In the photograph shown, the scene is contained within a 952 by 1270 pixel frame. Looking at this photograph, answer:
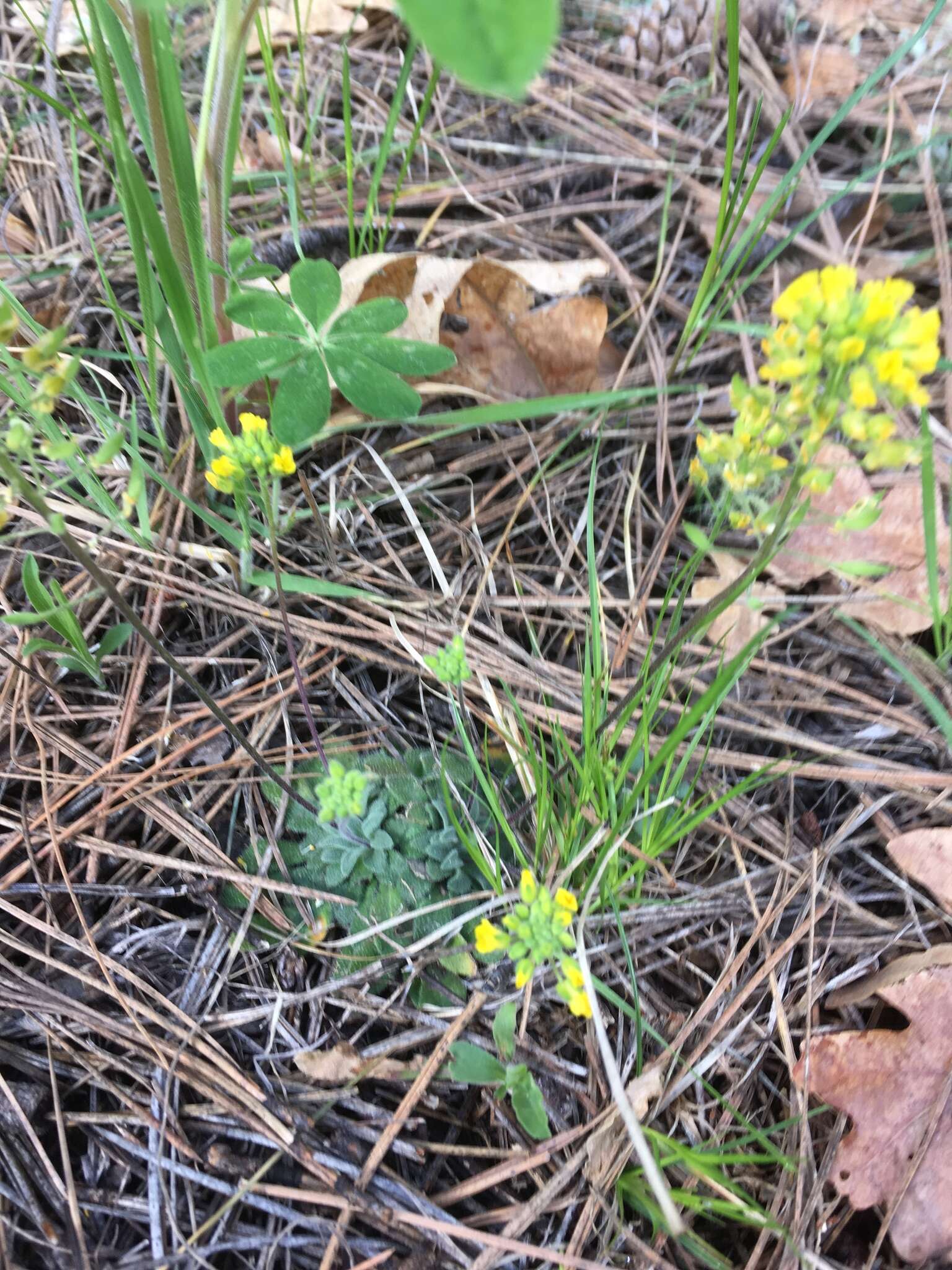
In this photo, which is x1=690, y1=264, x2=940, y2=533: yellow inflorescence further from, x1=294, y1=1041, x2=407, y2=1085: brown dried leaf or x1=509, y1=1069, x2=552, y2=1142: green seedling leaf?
x1=294, y1=1041, x2=407, y2=1085: brown dried leaf

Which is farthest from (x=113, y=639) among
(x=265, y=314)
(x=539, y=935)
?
(x=539, y=935)

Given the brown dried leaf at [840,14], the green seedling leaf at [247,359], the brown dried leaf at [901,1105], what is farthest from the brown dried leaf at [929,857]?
the brown dried leaf at [840,14]

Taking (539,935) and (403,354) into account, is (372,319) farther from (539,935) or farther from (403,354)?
(539,935)

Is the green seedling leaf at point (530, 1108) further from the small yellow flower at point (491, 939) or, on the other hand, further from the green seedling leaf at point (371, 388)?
the green seedling leaf at point (371, 388)

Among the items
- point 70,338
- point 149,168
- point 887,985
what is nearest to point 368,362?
point 70,338

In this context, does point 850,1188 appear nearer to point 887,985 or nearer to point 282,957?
point 887,985

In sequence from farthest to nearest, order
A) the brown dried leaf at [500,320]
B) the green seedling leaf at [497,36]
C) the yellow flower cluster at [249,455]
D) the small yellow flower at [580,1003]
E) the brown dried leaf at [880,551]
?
the brown dried leaf at [500,320], the brown dried leaf at [880,551], the yellow flower cluster at [249,455], the small yellow flower at [580,1003], the green seedling leaf at [497,36]
